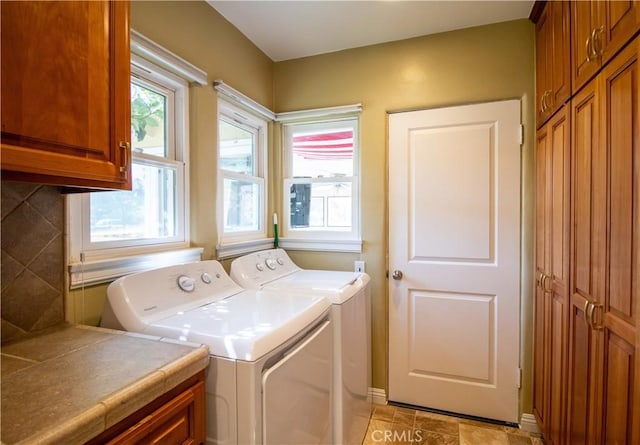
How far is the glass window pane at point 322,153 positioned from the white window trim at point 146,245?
929 millimetres

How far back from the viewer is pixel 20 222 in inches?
41.0

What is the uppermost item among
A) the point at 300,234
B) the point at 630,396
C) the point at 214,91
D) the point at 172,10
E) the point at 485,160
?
the point at 172,10

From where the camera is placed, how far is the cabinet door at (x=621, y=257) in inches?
35.5

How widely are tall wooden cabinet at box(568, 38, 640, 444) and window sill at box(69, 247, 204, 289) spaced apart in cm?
168

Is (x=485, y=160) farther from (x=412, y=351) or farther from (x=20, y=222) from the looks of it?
(x=20, y=222)

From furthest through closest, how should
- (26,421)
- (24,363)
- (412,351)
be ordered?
(412,351)
(24,363)
(26,421)

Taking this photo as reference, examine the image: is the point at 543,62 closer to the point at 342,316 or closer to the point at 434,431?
the point at 342,316

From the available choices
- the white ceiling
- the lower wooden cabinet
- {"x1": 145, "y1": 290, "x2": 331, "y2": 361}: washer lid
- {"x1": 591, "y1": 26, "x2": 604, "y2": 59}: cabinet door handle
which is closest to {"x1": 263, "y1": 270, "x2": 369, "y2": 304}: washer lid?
{"x1": 145, "y1": 290, "x2": 331, "y2": 361}: washer lid

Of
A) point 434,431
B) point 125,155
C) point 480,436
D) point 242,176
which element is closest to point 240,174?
point 242,176

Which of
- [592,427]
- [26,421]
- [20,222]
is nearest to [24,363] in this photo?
[26,421]

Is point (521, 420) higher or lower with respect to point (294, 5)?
lower

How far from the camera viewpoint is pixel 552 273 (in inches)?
62.4

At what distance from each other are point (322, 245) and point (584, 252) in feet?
4.89

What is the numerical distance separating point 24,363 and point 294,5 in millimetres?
1946
